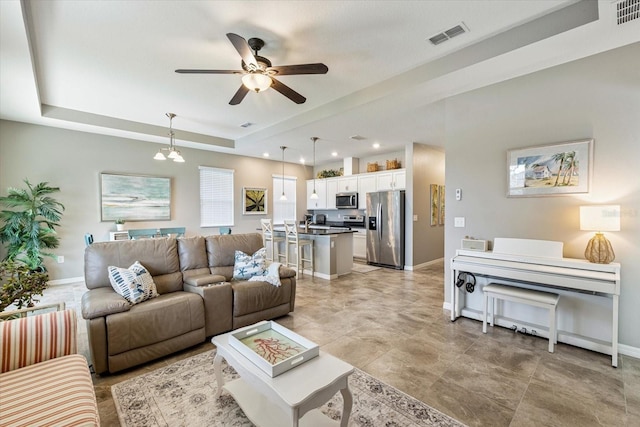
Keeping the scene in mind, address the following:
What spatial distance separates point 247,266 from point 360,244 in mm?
4389

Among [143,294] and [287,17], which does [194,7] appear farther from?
[143,294]

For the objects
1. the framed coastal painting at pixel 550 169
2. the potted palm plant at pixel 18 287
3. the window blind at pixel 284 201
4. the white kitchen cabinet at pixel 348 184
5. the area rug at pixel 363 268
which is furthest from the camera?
the window blind at pixel 284 201

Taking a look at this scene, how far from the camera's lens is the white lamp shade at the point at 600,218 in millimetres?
2469

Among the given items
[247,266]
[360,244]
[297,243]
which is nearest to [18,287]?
[247,266]

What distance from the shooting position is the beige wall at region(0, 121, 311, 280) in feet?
15.4

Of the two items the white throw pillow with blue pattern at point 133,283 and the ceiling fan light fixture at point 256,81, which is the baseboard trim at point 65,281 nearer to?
the white throw pillow with blue pattern at point 133,283

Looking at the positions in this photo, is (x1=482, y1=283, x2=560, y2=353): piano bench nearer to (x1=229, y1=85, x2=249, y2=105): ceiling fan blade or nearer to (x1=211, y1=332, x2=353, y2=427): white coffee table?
(x1=211, y1=332, x2=353, y2=427): white coffee table

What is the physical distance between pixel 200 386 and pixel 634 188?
415 centimetres

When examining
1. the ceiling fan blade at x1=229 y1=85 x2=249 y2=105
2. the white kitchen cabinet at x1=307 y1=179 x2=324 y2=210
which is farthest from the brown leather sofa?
the white kitchen cabinet at x1=307 y1=179 x2=324 y2=210

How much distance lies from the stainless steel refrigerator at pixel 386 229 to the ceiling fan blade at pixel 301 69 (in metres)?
4.21

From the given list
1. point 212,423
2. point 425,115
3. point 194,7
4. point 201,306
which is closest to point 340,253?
point 425,115

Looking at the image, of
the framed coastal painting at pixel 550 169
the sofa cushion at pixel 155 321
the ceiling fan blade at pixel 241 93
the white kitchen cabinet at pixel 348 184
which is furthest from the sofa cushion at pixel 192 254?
the white kitchen cabinet at pixel 348 184

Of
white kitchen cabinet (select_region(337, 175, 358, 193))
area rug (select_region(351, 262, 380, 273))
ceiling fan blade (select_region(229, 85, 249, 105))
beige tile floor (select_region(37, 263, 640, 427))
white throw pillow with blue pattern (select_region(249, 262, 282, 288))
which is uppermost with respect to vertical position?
ceiling fan blade (select_region(229, 85, 249, 105))

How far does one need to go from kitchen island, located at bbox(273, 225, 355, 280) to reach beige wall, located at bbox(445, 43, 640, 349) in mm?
2244
